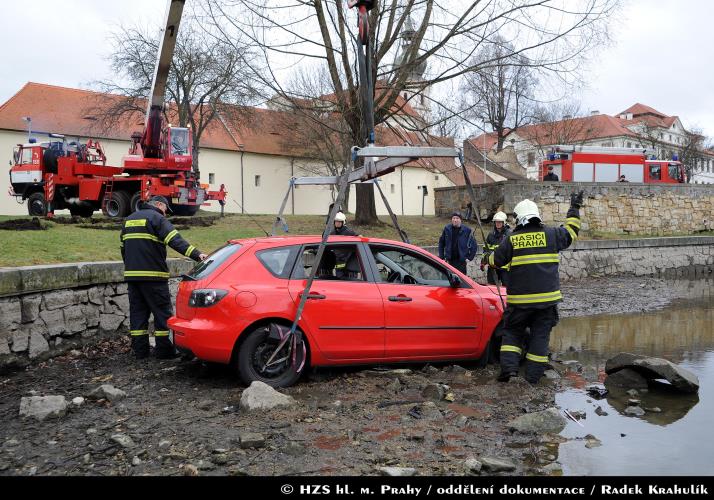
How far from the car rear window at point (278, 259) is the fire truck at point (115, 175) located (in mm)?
11214

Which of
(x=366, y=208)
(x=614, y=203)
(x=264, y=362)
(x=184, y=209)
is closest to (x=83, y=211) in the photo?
(x=184, y=209)

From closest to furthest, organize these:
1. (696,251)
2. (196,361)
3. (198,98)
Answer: (196,361)
(696,251)
(198,98)

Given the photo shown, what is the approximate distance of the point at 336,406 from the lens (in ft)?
16.8

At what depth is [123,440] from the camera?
423 cm

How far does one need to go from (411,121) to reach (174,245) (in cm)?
1048

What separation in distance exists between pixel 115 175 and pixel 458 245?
12.6 m

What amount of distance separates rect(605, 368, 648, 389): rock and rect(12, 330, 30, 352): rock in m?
6.31

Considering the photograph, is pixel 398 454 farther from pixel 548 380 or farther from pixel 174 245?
pixel 174 245

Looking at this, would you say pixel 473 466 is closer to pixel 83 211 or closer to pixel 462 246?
pixel 462 246

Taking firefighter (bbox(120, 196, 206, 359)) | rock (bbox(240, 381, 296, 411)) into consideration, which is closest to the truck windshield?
firefighter (bbox(120, 196, 206, 359))

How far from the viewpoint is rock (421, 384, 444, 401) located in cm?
538

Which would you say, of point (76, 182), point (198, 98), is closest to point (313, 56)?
point (76, 182)

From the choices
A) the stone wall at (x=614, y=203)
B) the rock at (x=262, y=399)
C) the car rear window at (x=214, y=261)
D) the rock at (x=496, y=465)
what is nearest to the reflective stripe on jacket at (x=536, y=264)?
the rock at (x=496, y=465)

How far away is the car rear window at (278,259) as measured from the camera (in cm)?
587
